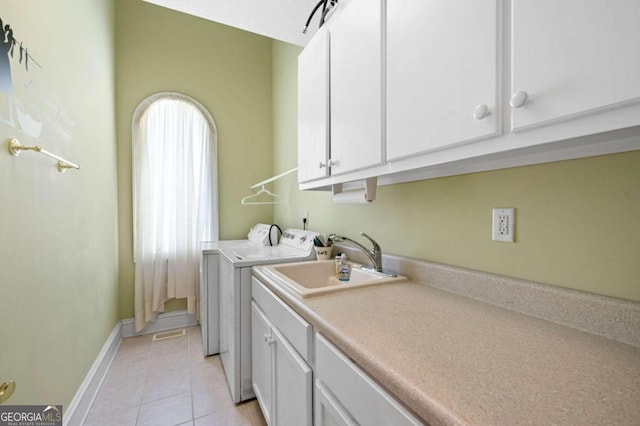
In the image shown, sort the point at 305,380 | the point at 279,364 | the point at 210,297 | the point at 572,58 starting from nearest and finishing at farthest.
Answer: the point at 572,58 → the point at 305,380 → the point at 279,364 → the point at 210,297

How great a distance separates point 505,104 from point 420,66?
311mm

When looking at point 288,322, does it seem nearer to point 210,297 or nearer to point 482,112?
point 482,112

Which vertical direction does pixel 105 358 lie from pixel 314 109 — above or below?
below

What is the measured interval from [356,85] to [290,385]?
126 centimetres

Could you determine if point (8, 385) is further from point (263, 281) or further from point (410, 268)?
point (410, 268)

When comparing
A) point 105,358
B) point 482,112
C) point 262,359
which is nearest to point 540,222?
point 482,112

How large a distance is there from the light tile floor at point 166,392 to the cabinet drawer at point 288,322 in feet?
2.65

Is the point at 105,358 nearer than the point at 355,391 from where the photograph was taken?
No

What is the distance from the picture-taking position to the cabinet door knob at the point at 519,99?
23.9 inches

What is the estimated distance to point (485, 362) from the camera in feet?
1.96

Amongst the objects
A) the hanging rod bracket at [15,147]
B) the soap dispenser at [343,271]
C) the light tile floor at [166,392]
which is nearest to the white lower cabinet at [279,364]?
the light tile floor at [166,392]

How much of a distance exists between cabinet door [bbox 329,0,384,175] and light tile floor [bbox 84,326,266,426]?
1.63 m

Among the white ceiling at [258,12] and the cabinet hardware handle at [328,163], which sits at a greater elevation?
the white ceiling at [258,12]

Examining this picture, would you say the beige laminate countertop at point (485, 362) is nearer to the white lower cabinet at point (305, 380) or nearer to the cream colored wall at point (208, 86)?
the white lower cabinet at point (305, 380)
